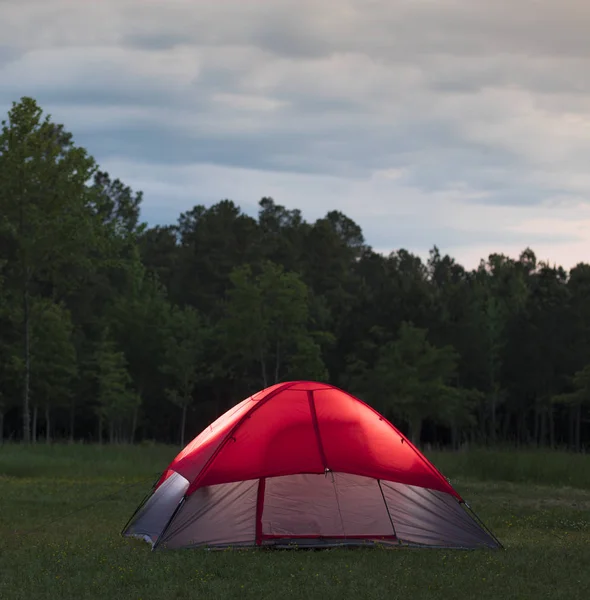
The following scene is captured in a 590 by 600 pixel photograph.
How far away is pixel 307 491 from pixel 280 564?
1887 mm

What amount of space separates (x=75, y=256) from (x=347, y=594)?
28215 millimetres

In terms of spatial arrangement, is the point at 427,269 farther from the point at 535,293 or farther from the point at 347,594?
the point at 347,594

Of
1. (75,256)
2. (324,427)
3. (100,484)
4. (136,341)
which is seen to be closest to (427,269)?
(136,341)

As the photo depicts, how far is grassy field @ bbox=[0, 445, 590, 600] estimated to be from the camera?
9.25 meters

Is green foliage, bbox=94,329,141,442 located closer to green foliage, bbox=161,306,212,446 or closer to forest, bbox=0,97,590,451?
forest, bbox=0,97,590,451

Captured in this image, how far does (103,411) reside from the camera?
5847 cm

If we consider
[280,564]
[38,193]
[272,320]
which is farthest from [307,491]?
[272,320]

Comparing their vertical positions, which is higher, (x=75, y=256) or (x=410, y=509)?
(x=75, y=256)

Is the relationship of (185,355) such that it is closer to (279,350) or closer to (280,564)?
(279,350)

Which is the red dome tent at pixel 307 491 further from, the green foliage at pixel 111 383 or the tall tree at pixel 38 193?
the green foliage at pixel 111 383

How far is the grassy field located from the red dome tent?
52 centimetres

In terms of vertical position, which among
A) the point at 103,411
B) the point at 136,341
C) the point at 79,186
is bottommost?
the point at 103,411

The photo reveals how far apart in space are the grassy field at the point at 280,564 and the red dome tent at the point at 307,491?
52 cm

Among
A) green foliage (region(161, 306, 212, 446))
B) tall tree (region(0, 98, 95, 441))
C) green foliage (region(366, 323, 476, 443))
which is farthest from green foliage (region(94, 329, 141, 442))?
tall tree (region(0, 98, 95, 441))
